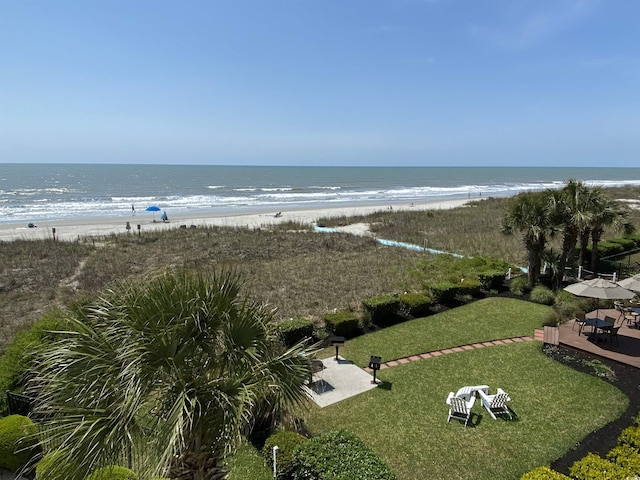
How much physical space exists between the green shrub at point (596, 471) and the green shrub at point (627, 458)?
0.47ft

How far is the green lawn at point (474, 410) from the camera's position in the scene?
253 inches

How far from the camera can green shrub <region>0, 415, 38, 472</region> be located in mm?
5582

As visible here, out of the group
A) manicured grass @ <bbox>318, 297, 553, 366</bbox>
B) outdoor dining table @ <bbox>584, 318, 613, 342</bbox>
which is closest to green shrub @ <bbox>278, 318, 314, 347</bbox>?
manicured grass @ <bbox>318, 297, 553, 366</bbox>

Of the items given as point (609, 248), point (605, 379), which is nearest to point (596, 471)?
point (605, 379)

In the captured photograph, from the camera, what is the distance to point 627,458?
17.4 ft

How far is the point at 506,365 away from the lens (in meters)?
9.57

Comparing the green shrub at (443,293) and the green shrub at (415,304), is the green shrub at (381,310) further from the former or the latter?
the green shrub at (443,293)

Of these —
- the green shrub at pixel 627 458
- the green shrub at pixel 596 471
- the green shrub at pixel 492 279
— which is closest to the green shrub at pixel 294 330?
the green shrub at pixel 596 471

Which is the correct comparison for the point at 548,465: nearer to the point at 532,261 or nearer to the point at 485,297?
the point at 485,297

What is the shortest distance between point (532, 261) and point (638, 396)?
7674 millimetres

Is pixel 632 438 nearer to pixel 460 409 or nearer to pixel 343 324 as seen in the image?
pixel 460 409

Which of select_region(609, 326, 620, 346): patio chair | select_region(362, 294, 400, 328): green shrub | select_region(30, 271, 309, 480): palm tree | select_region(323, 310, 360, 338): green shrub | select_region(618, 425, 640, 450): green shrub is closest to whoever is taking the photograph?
select_region(30, 271, 309, 480): palm tree

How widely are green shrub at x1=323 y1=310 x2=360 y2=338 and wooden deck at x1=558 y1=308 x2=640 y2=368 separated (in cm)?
540

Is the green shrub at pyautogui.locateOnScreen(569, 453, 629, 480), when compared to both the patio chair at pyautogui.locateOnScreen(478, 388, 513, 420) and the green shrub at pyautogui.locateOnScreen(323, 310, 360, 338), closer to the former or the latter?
the patio chair at pyautogui.locateOnScreen(478, 388, 513, 420)
